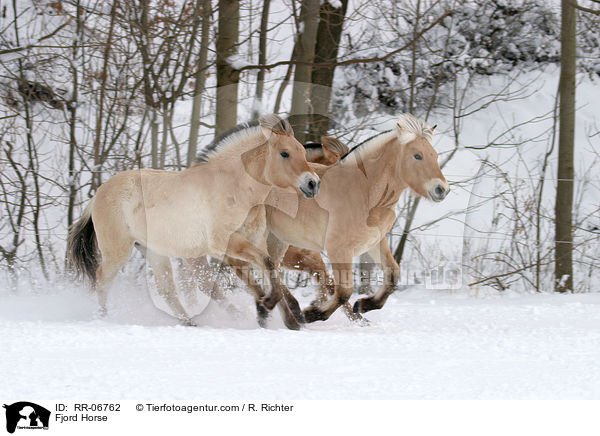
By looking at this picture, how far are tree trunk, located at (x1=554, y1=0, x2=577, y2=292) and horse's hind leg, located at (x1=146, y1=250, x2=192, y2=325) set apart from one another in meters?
4.85

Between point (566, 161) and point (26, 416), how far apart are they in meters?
7.63

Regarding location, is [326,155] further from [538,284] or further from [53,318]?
[538,284]

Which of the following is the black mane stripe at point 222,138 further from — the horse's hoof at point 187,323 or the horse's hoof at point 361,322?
the horse's hoof at point 361,322

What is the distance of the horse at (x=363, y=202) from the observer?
17.8 ft

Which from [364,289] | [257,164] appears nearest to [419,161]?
[257,164]

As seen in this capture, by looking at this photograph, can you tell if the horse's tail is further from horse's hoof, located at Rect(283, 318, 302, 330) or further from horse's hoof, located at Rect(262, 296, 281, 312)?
horse's hoof, located at Rect(283, 318, 302, 330)

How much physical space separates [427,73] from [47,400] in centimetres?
964

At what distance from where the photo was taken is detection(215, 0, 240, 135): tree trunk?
316 inches

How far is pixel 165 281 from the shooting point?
6.08m

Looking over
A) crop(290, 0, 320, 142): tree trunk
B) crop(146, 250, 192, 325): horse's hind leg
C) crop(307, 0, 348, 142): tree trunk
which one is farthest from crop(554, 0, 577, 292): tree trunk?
crop(146, 250, 192, 325): horse's hind leg

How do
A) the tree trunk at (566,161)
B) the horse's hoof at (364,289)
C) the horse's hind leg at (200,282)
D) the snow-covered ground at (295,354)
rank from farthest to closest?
1. the tree trunk at (566,161)
2. the horse's hoof at (364,289)
3. the horse's hind leg at (200,282)
4. the snow-covered ground at (295,354)

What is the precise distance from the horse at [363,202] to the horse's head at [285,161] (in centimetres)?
34

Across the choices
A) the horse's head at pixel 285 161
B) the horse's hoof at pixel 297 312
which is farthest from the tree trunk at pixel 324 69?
the horse's hoof at pixel 297 312

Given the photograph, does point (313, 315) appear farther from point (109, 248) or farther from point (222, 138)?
point (109, 248)
